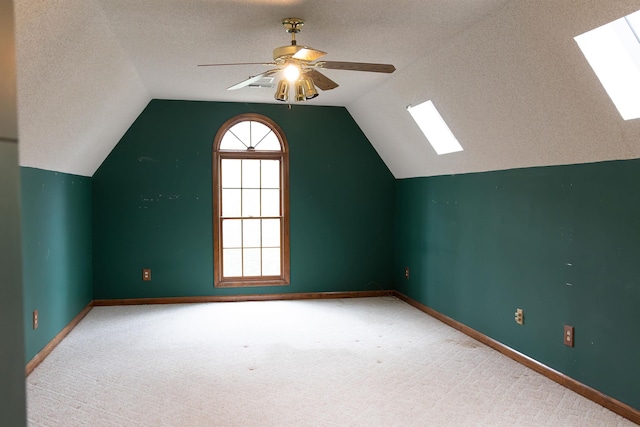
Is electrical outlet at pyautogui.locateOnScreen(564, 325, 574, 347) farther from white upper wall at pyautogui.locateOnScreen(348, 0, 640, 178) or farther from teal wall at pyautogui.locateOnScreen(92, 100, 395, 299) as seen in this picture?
teal wall at pyautogui.locateOnScreen(92, 100, 395, 299)

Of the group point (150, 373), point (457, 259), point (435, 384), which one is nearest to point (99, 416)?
point (150, 373)

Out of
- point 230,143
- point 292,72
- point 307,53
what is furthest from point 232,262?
point 307,53

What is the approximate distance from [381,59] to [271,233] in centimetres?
293

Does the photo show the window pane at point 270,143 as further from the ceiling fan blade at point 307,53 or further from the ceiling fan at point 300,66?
the ceiling fan blade at point 307,53

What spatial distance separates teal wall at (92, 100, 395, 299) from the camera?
591 centimetres

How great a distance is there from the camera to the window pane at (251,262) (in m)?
6.50

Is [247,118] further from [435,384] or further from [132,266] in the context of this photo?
[435,384]

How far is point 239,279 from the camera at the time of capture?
6.29 m

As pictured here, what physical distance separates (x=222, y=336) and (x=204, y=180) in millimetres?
2135

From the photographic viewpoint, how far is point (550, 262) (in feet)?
12.0

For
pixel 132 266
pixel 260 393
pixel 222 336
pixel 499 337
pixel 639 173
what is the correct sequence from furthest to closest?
pixel 132 266, pixel 222 336, pixel 499 337, pixel 260 393, pixel 639 173

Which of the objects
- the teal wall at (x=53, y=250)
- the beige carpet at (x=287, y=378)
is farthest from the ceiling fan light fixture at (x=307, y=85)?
the teal wall at (x=53, y=250)

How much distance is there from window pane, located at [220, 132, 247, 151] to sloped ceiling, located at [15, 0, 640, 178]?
1.32 meters

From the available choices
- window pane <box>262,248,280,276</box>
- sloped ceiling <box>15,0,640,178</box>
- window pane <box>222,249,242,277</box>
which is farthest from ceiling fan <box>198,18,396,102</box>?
window pane <box>222,249,242,277</box>
